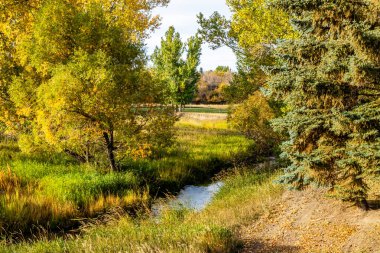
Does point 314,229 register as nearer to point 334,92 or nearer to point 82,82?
point 334,92

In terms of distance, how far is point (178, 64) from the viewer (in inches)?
1732

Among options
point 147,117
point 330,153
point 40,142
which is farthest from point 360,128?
point 40,142

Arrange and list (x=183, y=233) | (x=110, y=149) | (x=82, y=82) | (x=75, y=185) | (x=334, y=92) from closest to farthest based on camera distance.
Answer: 1. (x=334, y=92)
2. (x=183, y=233)
3. (x=82, y=82)
4. (x=75, y=185)
5. (x=110, y=149)

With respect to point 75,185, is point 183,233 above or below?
above

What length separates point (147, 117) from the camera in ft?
42.6

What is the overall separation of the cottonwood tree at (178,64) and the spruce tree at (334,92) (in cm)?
3498

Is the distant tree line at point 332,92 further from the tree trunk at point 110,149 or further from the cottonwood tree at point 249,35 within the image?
the tree trunk at point 110,149

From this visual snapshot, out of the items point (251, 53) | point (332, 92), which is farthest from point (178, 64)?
point (332, 92)

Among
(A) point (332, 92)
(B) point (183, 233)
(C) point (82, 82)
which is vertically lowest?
(B) point (183, 233)

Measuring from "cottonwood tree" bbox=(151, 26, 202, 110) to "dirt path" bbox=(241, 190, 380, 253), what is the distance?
34.5m

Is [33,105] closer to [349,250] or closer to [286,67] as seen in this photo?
[286,67]

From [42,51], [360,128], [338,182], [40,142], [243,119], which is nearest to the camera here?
[360,128]

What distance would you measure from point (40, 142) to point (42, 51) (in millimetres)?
3164

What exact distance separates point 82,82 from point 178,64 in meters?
33.3
